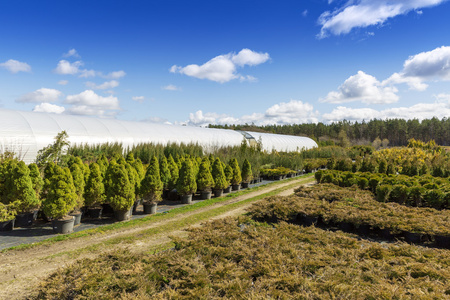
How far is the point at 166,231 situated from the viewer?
703cm

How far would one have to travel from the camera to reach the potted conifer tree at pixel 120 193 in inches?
302

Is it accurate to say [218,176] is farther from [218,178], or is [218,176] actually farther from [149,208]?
[149,208]

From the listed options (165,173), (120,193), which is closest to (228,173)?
(165,173)

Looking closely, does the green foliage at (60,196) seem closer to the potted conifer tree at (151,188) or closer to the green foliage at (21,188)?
the green foliage at (21,188)

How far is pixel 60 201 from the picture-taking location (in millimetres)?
6566

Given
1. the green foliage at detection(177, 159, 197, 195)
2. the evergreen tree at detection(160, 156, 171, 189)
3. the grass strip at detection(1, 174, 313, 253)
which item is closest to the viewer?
the grass strip at detection(1, 174, 313, 253)

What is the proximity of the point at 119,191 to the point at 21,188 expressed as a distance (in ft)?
8.14

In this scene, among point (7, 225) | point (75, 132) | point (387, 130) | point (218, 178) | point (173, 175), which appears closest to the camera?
point (7, 225)

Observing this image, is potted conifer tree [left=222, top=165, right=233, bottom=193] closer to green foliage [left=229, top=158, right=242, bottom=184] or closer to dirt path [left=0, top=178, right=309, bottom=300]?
green foliage [left=229, top=158, right=242, bottom=184]

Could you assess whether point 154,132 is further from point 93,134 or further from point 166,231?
point 166,231

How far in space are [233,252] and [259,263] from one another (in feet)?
1.89

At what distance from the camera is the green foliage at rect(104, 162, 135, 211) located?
766cm

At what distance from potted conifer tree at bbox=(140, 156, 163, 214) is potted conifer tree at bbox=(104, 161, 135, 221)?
2.62ft

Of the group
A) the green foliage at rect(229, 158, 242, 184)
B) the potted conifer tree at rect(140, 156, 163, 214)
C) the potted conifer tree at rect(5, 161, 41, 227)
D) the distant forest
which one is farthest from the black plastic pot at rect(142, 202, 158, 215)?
the distant forest
